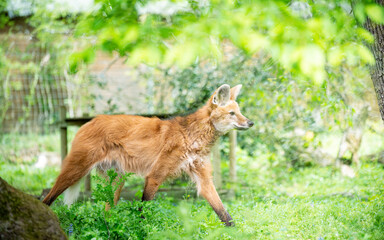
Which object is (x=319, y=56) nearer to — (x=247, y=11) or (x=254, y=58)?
(x=247, y=11)

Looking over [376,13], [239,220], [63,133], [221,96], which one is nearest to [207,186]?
[239,220]

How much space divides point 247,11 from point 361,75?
15.0ft

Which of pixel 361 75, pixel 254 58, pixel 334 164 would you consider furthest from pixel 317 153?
pixel 254 58

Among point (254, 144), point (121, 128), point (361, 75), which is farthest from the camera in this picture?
point (254, 144)

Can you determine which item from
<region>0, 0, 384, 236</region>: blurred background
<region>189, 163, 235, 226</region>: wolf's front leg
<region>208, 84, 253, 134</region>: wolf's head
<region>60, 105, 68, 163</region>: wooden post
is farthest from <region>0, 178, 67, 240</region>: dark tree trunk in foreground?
<region>60, 105, 68, 163</region>: wooden post

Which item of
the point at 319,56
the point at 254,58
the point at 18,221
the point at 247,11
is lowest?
the point at 18,221

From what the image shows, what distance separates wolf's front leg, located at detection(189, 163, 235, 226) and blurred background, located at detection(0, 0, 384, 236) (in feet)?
3.00

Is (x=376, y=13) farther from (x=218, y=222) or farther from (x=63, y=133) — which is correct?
(x=63, y=133)

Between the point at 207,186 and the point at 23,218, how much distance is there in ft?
5.82

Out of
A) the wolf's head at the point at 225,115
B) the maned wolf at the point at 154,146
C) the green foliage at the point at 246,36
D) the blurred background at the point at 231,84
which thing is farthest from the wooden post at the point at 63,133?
the green foliage at the point at 246,36

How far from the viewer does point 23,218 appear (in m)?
1.79

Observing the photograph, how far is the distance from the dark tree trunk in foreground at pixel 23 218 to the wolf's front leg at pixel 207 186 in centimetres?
154

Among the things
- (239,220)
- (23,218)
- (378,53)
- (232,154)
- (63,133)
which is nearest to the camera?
(23,218)

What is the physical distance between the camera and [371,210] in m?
2.85
